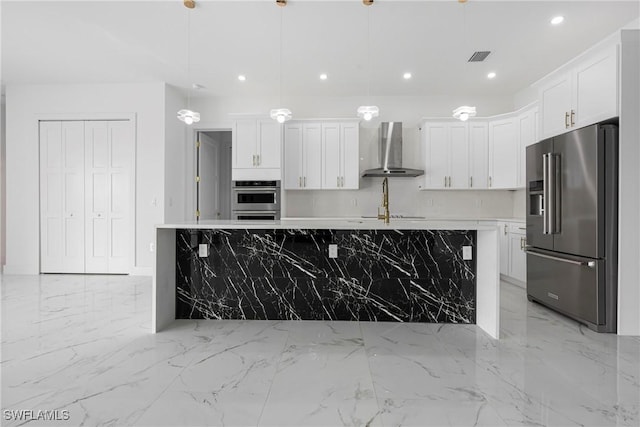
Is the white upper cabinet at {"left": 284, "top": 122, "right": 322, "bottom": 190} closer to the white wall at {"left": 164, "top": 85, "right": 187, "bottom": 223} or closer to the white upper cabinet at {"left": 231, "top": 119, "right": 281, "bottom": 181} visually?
the white upper cabinet at {"left": 231, "top": 119, "right": 281, "bottom": 181}

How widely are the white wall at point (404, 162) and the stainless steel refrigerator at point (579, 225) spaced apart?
2.07 meters

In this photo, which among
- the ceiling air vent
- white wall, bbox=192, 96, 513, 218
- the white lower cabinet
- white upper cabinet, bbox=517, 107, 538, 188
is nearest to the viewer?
the ceiling air vent

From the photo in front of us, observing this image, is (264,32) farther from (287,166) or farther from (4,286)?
(4,286)

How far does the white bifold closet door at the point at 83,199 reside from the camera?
17.3 ft

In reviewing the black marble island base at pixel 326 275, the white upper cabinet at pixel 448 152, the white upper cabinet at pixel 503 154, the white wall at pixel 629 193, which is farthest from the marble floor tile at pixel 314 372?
the white upper cabinet at pixel 448 152

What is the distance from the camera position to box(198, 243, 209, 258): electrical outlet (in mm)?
3271

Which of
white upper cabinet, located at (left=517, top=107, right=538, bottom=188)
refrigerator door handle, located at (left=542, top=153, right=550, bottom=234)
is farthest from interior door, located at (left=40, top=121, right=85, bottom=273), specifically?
white upper cabinet, located at (left=517, top=107, right=538, bottom=188)

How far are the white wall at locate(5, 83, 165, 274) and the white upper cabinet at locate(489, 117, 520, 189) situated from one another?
5.09m

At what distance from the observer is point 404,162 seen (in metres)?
5.77

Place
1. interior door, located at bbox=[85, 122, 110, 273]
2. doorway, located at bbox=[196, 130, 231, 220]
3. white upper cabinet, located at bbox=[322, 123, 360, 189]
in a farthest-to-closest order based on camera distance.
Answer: doorway, located at bbox=[196, 130, 231, 220] < white upper cabinet, located at bbox=[322, 123, 360, 189] < interior door, located at bbox=[85, 122, 110, 273]

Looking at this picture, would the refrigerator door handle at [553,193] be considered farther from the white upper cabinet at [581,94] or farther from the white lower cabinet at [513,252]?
the white lower cabinet at [513,252]

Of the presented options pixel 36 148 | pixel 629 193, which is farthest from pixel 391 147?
pixel 36 148

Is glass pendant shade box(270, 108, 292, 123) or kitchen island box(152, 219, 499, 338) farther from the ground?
glass pendant shade box(270, 108, 292, 123)

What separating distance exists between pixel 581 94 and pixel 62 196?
22.6 ft
